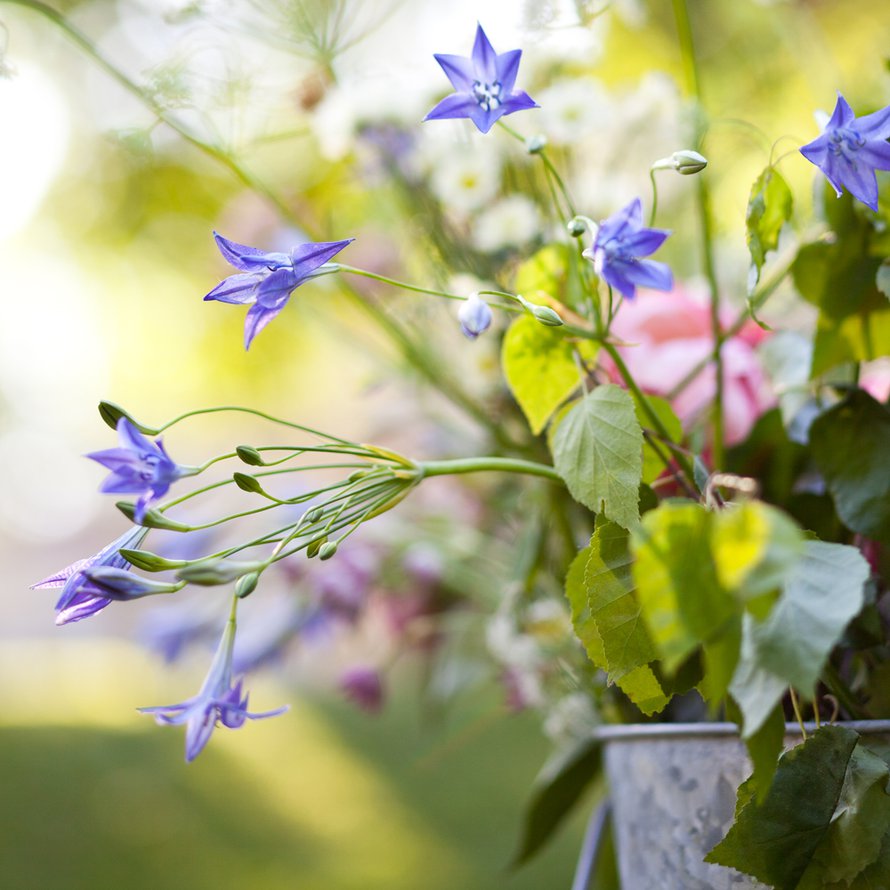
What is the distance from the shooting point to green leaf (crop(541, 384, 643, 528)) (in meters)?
0.23

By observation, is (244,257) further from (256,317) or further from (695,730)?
(695,730)

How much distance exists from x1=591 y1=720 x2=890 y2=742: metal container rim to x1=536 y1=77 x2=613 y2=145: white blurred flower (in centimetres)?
27

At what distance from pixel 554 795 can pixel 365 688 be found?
0.14 metres

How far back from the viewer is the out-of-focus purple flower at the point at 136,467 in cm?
21

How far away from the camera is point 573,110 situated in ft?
1.40

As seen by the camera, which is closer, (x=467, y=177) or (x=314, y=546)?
(x=314, y=546)

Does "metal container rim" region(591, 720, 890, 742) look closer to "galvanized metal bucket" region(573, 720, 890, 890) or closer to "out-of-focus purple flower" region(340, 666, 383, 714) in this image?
"galvanized metal bucket" region(573, 720, 890, 890)

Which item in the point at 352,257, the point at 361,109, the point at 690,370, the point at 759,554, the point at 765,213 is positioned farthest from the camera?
the point at 352,257

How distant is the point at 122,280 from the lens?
2443 millimetres

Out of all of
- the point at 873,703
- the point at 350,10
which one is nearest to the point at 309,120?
the point at 350,10

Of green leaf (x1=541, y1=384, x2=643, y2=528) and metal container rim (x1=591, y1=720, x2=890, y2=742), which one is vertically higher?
green leaf (x1=541, y1=384, x2=643, y2=528)

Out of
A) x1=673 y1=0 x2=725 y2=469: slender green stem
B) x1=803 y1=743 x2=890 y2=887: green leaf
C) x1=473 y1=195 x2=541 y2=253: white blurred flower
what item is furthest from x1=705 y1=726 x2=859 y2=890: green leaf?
x1=473 y1=195 x2=541 y2=253: white blurred flower

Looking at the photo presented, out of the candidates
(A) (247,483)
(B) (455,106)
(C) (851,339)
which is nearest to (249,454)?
(A) (247,483)

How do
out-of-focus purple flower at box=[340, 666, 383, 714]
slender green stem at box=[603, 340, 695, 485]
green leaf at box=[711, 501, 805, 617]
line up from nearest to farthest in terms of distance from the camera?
green leaf at box=[711, 501, 805, 617]
slender green stem at box=[603, 340, 695, 485]
out-of-focus purple flower at box=[340, 666, 383, 714]
